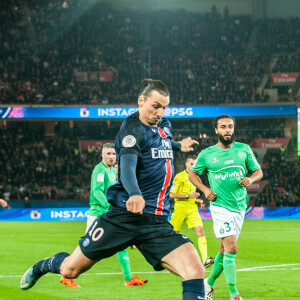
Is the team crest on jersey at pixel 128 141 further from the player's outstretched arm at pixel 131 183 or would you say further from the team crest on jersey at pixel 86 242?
the team crest on jersey at pixel 86 242

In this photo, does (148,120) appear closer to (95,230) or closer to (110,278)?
(95,230)

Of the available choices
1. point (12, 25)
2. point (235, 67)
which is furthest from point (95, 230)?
point (12, 25)

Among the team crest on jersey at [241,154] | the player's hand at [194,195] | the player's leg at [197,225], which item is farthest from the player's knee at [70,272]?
the player's hand at [194,195]

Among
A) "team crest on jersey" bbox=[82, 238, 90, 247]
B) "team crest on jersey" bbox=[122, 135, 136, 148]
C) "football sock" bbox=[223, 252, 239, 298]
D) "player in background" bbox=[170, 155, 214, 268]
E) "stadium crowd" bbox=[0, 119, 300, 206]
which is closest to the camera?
"team crest on jersey" bbox=[122, 135, 136, 148]

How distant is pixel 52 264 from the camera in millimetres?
5375

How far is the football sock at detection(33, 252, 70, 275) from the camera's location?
5.29 meters

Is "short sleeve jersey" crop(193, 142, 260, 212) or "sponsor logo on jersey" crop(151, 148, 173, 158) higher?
"sponsor logo on jersey" crop(151, 148, 173, 158)

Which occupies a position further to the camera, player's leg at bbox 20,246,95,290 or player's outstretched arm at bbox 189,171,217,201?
player's outstretched arm at bbox 189,171,217,201

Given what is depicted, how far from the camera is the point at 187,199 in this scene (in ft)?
38.1

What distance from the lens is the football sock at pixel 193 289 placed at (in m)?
4.41

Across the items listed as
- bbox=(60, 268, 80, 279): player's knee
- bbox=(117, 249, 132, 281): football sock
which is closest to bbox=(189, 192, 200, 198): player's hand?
bbox=(117, 249, 132, 281): football sock

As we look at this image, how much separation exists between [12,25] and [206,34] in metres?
14.5

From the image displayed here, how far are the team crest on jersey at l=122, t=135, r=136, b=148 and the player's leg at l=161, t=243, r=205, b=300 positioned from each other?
3.07 ft

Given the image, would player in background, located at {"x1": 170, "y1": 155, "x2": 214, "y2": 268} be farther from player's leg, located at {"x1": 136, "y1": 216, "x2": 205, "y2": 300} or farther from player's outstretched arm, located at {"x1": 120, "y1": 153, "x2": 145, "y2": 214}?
player's outstretched arm, located at {"x1": 120, "y1": 153, "x2": 145, "y2": 214}
